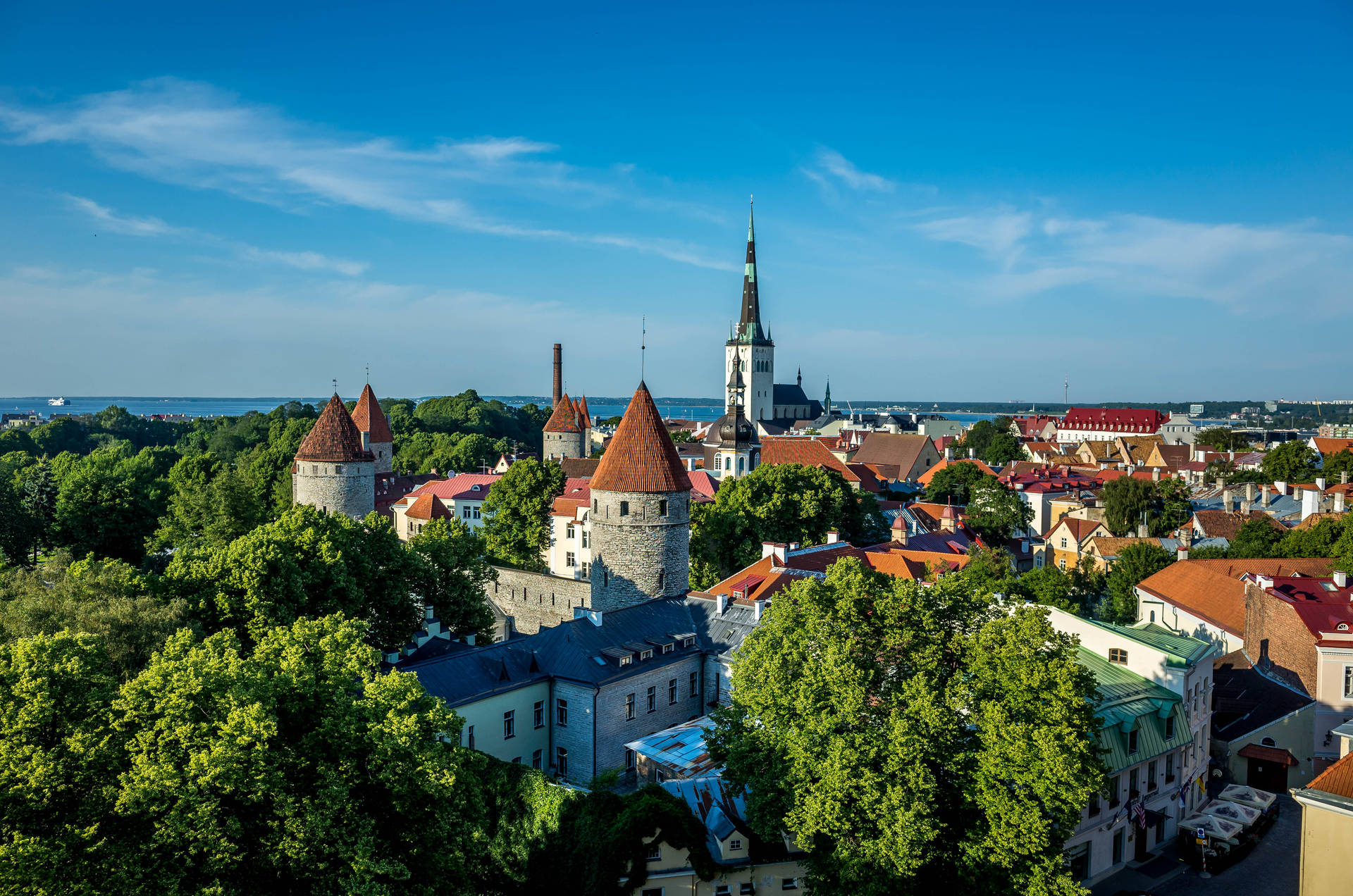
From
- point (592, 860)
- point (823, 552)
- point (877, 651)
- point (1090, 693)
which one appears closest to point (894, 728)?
point (877, 651)

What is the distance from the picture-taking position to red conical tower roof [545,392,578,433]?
72312 millimetres

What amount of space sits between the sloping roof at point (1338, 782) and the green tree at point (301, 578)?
21.2 meters

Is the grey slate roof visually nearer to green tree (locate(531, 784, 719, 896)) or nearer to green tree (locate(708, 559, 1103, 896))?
green tree (locate(531, 784, 719, 896))

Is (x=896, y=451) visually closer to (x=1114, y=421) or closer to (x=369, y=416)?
(x=369, y=416)

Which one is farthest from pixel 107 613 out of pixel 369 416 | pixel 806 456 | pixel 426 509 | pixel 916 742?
pixel 806 456

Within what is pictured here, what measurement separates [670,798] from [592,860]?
5.58 ft

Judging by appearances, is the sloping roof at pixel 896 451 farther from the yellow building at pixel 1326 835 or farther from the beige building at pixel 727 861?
the yellow building at pixel 1326 835

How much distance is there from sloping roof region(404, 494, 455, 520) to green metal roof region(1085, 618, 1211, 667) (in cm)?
4008

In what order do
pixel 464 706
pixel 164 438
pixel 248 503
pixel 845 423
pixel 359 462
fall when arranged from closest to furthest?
pixel 464 706 < pixel 359 462 < pixel 248 503 < pixel 164 438 < pixel 845 423

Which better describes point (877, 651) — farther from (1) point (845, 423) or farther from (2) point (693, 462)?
(1) point (845, 423)

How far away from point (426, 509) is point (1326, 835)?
160 ft

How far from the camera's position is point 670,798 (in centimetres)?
1766

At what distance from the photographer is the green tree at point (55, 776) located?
12102mm

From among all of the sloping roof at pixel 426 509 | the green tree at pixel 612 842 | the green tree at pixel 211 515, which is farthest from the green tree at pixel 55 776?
the sloping roof at pixel 426 509
